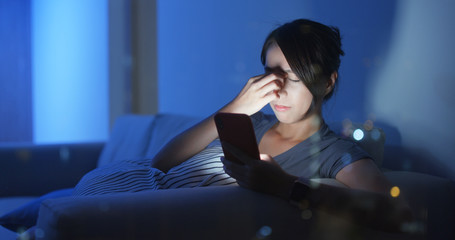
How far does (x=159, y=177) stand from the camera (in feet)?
3.66

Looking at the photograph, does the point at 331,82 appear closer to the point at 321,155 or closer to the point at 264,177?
the point at 321,155

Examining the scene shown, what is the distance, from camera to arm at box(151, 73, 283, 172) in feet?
3.88

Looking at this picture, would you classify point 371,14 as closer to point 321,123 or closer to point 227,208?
point 321,123

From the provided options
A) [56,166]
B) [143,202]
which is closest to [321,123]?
[143,202]

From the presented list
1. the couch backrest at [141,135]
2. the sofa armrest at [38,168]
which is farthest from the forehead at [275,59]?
the sofa armrest at [38,168]

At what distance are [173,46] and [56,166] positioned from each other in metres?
1.02

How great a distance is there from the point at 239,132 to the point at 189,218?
0.76ft

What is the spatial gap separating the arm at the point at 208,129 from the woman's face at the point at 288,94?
28 mm

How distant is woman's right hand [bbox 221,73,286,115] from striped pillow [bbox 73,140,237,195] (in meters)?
0.14

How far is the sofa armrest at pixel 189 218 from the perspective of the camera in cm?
70

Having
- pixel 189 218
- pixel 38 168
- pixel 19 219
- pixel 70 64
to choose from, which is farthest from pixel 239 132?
pixel 70 64

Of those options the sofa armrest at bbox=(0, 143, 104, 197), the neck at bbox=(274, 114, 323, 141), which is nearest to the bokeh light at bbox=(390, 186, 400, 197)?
the neck at bbox=(274, 114, 323, 141)

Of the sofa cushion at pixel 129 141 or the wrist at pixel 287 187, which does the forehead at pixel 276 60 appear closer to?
the wrist at pixel 287 187

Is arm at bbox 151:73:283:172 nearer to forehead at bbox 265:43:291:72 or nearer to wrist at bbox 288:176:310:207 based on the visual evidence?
forehead at bbox 265:43:291:72
